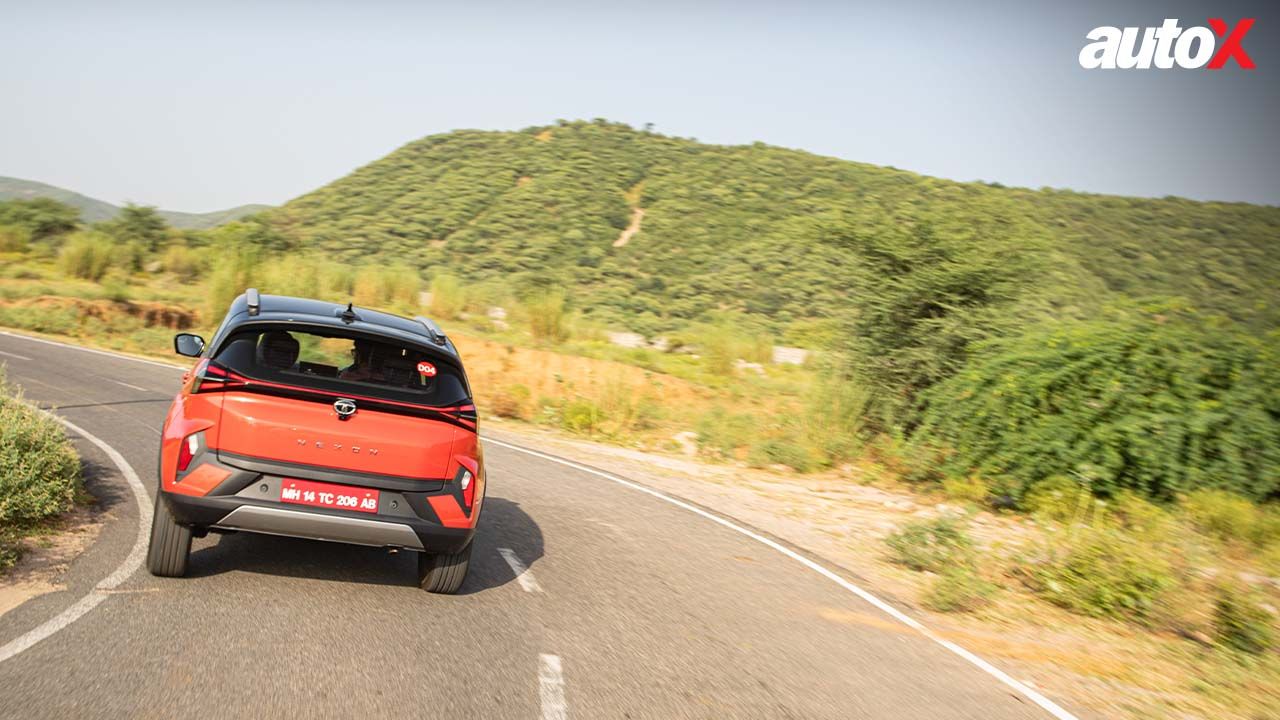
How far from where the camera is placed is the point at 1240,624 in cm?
775

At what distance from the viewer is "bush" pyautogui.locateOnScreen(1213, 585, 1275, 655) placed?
300 inches

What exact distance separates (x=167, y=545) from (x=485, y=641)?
2095 mm

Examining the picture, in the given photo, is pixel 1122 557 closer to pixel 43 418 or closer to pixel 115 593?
pixel 115 593

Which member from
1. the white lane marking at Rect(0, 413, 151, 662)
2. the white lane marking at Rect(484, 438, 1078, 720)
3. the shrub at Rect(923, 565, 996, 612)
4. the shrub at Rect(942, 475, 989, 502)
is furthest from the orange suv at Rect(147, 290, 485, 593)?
the shrub at Rect(942, 475, 989, 502)

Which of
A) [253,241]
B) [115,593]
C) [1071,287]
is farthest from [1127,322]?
[253,241]

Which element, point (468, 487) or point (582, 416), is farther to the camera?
point (582, 416)

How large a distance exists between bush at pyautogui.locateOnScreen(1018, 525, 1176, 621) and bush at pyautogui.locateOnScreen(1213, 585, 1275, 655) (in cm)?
53

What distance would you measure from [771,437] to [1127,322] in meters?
7.05

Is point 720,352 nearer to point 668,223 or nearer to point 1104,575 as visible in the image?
point 1104,575

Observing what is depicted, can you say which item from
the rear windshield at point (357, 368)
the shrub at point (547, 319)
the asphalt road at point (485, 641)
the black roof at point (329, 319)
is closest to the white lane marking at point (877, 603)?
the asphalt road at point (485, 641)

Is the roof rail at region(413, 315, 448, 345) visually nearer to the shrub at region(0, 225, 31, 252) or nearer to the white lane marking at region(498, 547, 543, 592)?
the white lane marking at region(498, 547, 543, 592)

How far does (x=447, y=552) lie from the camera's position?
585 cm

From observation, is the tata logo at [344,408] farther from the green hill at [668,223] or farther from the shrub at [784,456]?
the green hill at [668,223]

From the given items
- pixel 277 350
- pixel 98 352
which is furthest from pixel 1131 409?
pixel 98 352
